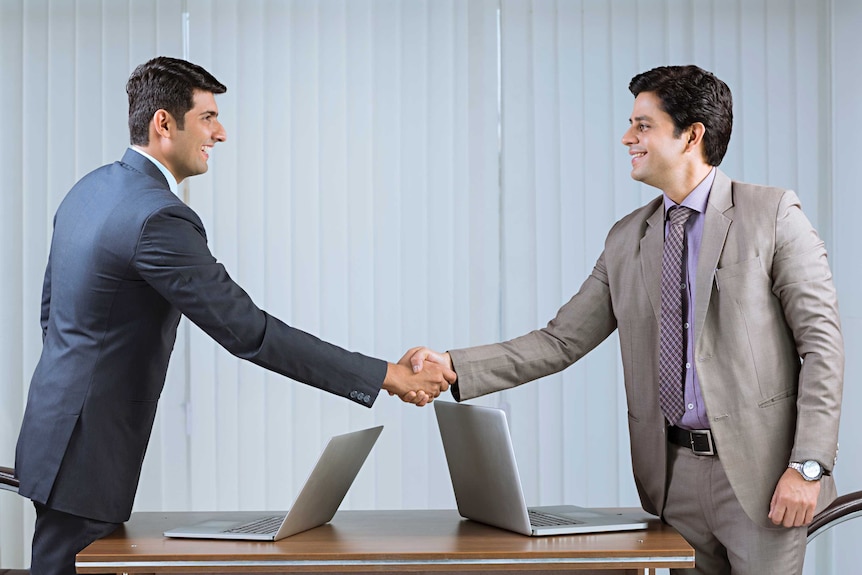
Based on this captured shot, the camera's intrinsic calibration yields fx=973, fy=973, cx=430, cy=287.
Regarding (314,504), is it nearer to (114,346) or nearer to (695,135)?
(114,346)

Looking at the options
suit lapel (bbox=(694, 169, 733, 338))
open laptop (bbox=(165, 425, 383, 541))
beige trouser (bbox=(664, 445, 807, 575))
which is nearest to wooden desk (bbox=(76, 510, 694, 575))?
open laptop (bbox=(165, 425, 383, 541))

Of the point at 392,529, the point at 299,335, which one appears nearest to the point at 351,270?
the point at 299,335

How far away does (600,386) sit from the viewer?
4023 mm

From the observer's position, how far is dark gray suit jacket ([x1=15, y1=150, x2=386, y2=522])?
2.23 metres

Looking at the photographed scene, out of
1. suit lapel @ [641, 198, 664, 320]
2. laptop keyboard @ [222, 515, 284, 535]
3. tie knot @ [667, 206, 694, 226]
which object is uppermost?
tie knot @ [667, 206, 694, 226]

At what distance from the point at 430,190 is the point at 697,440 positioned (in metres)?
2.03

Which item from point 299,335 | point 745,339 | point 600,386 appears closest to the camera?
point 745,339

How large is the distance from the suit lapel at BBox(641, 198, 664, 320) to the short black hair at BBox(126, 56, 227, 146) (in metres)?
1.17

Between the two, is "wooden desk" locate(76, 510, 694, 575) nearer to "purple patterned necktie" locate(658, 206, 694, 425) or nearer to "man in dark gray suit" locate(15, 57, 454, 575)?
"man in dark gray suit" locate(15, 57, 454, 575)

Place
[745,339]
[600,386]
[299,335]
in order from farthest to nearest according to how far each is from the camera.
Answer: [600,386] → [299,335] → [745,339]

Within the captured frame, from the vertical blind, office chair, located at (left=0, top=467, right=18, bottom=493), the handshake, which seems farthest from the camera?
the vertical blind

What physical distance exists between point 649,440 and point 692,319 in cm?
32

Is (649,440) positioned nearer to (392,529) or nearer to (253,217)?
(392,529)

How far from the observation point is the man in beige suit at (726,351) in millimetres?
2180
